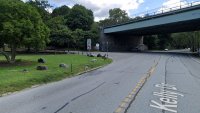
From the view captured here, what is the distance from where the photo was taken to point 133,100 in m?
11.8

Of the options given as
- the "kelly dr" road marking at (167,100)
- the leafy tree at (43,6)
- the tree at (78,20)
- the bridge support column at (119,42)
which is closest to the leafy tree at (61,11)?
the tree at (78,20)

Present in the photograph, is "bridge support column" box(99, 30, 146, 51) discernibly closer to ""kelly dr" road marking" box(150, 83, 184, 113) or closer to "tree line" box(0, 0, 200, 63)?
"tree line" box(0, 0, 200, 63)

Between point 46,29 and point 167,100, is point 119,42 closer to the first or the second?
point 46,29

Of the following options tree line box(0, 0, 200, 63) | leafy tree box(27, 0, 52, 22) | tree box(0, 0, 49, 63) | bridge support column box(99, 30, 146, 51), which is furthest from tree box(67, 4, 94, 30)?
tree box(0, 0, 49, 63)

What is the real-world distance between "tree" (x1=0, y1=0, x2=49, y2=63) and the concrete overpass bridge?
2701 centimetres

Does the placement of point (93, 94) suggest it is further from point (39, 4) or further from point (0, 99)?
point (39, 4)

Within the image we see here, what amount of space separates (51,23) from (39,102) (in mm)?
67314

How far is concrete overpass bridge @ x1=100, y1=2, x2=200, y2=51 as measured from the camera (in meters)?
53.1

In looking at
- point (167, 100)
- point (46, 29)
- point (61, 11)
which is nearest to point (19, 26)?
point (46, 29)

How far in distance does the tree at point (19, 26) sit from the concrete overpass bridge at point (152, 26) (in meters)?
27.0

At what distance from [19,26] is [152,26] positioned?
38856 mm

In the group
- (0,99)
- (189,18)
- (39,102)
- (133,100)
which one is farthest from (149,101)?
(189,18)

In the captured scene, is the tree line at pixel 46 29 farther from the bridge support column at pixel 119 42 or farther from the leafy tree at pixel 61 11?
the bridge support column at pixel 119 42

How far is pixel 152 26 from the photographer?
65750 millimetres
